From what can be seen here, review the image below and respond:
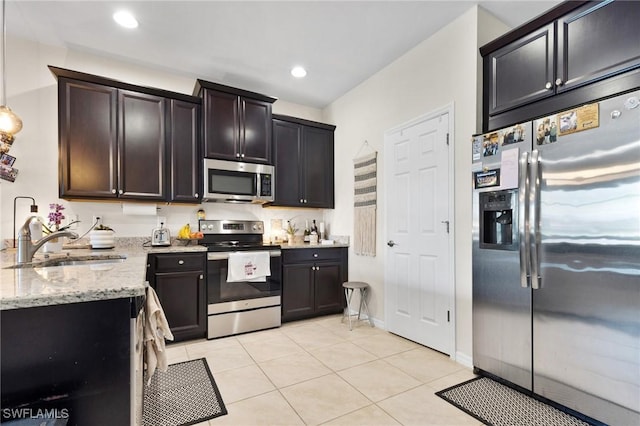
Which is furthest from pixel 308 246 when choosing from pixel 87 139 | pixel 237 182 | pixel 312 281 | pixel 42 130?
pixel 42 130

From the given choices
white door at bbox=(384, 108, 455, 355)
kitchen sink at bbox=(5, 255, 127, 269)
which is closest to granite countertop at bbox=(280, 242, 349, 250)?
white door at bbox=(384, 108, 455, 355)

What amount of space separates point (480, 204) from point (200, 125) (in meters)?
2.89

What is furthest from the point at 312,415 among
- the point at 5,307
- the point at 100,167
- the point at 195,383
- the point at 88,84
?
the point at 88,84

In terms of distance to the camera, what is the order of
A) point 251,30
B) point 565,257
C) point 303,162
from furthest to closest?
point 303,162 → point 251,30 → point 565,257

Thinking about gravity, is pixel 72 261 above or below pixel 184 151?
below

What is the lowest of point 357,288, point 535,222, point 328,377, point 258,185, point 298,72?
point 328,377

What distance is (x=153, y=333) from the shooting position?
148 centimetres

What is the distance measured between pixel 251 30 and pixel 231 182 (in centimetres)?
153

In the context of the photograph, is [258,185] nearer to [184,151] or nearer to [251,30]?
[184,151]

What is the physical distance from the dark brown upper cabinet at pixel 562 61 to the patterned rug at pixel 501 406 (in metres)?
1.91

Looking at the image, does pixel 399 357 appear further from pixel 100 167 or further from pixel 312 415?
pixel 100 167

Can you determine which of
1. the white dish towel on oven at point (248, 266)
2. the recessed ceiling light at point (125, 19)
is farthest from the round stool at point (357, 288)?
the recessed ceiling light at point (125, 19)

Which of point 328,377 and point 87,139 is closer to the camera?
point 328,377

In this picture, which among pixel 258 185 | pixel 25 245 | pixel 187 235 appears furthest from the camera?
pixel 258 185
